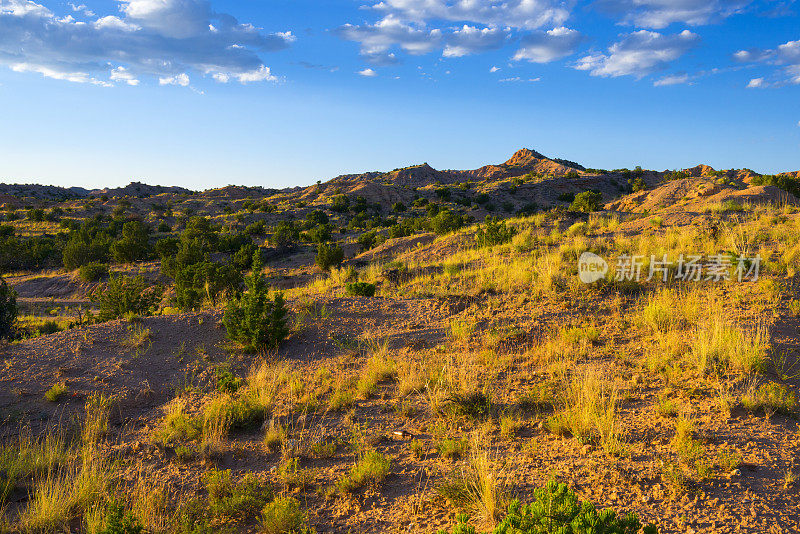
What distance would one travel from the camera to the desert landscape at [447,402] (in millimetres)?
3846

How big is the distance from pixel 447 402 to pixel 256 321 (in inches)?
179

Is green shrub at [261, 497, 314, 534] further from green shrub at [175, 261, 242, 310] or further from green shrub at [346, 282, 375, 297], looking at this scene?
green shrub at [175, 261, 242, 310]

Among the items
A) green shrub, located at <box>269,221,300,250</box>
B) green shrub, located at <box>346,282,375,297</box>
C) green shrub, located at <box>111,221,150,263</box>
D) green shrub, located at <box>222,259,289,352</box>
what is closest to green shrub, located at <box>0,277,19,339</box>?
green shrub, located at <box>222,259,289,352</box>

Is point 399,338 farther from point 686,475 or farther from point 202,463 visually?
point 686,475

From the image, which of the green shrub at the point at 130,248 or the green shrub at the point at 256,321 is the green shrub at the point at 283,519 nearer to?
the green shrub at the point at 256,321

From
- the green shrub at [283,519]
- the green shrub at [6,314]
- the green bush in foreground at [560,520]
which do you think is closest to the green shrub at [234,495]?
the green shrub at [283,519]

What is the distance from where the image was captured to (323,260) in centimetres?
2270

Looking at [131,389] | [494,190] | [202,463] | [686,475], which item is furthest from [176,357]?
[494,190]

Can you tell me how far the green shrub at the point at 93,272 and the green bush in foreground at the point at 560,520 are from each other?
26840mm

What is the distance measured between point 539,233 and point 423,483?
14549mm

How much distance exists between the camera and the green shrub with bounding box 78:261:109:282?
77.0ft

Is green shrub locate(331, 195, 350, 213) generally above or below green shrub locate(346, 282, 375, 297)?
above

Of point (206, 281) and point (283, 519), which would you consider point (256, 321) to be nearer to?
point (283, 519)

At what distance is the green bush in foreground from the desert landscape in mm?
14
